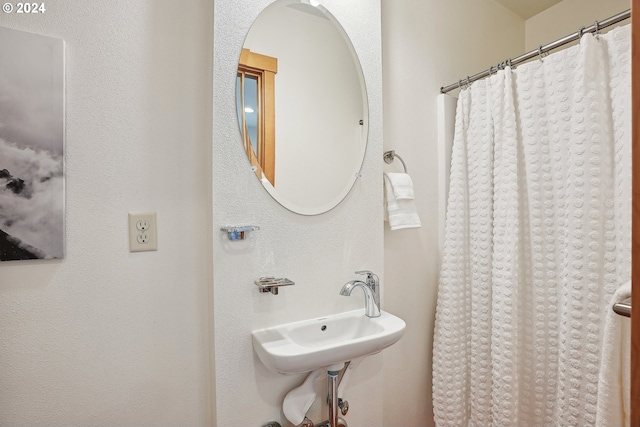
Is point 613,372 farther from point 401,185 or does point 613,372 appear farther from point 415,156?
point 415,156

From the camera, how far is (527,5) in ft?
5.88

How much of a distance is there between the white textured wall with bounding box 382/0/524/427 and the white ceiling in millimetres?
375

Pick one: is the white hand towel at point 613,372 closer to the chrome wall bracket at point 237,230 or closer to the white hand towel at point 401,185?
the white hand towel at point 401,185

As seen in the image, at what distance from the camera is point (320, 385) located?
118 cm

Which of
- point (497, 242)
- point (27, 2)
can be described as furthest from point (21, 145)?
point (497, 242)

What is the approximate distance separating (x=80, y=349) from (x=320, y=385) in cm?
78

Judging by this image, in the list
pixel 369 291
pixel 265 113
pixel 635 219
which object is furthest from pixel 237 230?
pixel 635 219

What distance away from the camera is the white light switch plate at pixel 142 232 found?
0.98 meters

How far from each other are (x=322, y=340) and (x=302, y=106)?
33.6 inches

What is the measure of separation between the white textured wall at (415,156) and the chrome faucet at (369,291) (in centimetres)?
21

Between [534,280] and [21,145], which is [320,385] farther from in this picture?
[21,145]

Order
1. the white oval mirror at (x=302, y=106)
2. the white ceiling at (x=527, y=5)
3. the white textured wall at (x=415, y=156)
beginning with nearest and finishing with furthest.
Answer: the white oval mirror at (x=302, y=106) → the white textured wall at (x=415, y=156) → the white ceiling at (x=527, y=5)

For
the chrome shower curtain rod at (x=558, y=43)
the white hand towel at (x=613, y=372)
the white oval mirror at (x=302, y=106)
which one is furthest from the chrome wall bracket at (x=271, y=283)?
the chrome shower curtain rod at (x=558, y=43)

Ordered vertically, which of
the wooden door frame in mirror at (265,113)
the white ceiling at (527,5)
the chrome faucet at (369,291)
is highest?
the white ceiling at (527,5)
